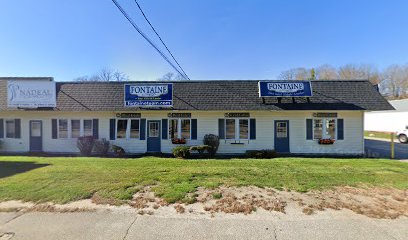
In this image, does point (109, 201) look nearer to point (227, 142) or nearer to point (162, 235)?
point (162, 235)

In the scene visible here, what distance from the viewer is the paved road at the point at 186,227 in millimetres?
4223

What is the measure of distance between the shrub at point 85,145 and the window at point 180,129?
4.92 meters

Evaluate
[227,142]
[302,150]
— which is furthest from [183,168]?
[302,150]

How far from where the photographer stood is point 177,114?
1491 cm

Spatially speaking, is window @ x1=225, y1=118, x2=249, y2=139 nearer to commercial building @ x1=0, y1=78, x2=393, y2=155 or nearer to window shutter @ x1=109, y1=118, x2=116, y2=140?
commercial building @ x1=0, y1=78, x2=393, y2=155

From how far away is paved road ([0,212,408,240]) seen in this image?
422cm

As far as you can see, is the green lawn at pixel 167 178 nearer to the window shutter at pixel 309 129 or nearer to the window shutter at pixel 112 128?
the window shutter at pixel 309 129

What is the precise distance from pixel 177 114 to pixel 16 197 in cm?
971

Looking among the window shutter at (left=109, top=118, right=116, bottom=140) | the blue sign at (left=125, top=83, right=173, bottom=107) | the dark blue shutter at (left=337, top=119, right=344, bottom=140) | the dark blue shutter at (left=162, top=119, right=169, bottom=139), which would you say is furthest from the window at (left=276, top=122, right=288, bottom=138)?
the window shutter at (left=109, top=118, right=116, bottom=140)

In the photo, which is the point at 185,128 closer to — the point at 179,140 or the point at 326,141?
the point at 179,140

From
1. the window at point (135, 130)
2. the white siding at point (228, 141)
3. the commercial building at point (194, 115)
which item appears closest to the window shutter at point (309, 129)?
the commercial building at point (194, 115)

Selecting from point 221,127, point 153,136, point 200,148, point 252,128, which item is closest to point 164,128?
point 153,136

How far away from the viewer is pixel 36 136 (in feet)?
50.7

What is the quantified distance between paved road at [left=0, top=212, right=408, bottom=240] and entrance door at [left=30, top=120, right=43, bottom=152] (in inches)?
478
